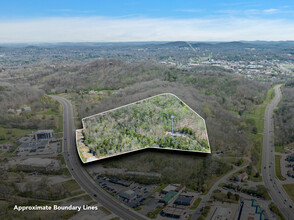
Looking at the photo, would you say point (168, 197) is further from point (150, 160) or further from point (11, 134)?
point (11, 134)

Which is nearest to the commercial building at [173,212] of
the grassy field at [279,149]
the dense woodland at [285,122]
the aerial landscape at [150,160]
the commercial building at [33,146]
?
the aerial landscape at [150,160]

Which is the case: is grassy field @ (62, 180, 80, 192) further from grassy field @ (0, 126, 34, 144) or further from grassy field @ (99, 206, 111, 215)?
grassy field @ (0, 126, 34, 144)

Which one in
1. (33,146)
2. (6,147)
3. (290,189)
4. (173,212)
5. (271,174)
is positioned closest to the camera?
(173,212)

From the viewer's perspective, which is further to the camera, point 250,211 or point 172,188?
point 172,188

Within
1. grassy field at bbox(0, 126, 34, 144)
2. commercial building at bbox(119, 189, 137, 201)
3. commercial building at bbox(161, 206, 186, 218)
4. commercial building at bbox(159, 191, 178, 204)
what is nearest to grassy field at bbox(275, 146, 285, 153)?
commercial building at bbox(159, 191, 178, 204)

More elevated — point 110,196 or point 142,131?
point 142,131

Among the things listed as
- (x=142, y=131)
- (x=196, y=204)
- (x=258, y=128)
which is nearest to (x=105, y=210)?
(x=142, y=131)
